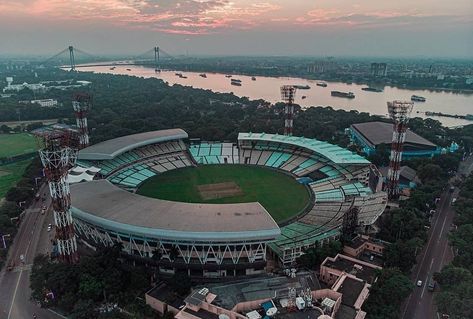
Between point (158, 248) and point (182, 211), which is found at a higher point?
point (182, 211)

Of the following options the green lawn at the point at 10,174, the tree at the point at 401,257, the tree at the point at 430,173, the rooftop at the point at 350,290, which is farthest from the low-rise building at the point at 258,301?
the green lawn at the point at 10,174

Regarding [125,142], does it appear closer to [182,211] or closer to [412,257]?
[182,211]

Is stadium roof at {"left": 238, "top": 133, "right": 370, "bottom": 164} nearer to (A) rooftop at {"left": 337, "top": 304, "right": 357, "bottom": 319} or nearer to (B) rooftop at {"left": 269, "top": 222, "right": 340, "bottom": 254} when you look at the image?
(B) rooftop at {"left": 269, "top": 222, "right": 340, "bottom": 254}

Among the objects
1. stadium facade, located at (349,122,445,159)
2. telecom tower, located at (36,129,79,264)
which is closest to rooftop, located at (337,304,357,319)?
telecom tower, located at (36,129,79,264)

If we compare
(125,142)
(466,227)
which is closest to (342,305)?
(466,227)

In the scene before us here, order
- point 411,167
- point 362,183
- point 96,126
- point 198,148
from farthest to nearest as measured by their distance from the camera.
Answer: point 96,126 → point 198,148 → point 411,167 → point 362,183

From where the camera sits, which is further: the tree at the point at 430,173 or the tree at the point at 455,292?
the tree at the point at 430,173

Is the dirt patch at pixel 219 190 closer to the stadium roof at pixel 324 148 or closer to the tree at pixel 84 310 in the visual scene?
the stadium roof at pixel 324 148
